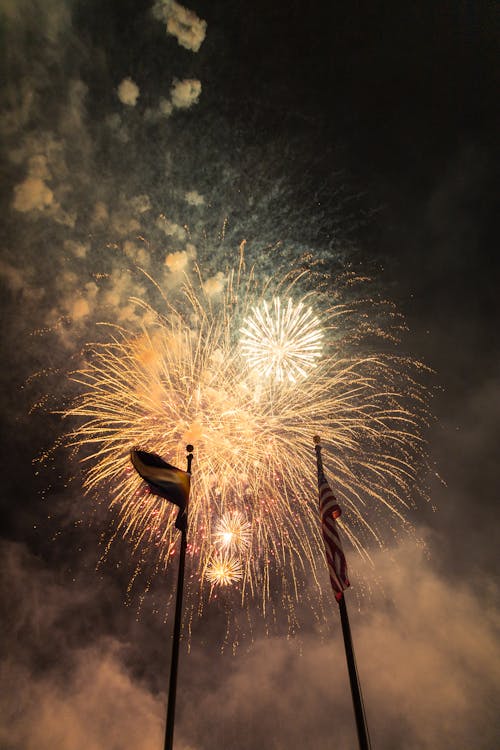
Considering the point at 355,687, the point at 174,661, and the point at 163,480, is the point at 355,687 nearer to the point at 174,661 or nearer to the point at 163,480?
the point at 174,661

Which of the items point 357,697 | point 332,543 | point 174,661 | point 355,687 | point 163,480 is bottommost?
point 357,697

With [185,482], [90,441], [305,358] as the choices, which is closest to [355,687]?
[185,482]

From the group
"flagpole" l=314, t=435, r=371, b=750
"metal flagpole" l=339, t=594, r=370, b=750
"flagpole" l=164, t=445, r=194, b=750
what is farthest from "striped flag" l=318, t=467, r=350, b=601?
"flagpole" l=164, t=445, r=194, b=750

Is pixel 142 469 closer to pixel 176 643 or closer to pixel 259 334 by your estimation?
pixel 176 643

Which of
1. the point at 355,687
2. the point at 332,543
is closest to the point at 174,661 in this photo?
the point at 355,687

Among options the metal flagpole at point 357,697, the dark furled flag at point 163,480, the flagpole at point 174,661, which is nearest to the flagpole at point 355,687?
the metal flagpole at point 357,697

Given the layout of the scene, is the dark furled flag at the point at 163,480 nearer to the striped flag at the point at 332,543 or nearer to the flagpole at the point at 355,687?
the striped flag at the point at 332,543
